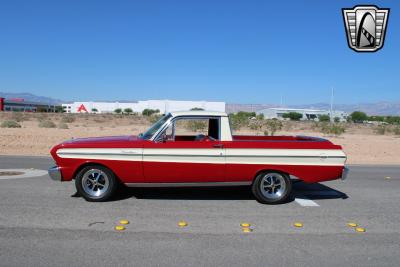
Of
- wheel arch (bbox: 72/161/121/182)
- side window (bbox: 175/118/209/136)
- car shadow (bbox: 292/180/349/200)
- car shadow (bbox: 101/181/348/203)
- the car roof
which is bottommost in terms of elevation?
car shadow (bbox: 292/180/349/200)

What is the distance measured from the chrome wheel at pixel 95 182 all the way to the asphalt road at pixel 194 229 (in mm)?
244

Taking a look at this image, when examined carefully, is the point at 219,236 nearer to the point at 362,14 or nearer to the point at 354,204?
the point at 354,204

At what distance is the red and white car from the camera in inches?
280

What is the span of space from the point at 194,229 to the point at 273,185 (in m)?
2.26

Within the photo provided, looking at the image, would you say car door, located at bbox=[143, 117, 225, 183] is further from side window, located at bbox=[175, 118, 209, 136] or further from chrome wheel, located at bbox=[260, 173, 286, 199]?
chrome wheel, located at bbox=[260, 173, 286, 199]

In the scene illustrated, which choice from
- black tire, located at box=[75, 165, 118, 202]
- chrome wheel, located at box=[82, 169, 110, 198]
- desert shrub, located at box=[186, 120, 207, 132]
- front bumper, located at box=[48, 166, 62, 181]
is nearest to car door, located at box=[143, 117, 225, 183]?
black tire, located at box=[75, 165, 118, 202]

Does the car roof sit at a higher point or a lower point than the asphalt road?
higher

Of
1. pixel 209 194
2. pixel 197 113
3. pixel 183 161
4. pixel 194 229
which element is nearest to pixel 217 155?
pixel 183 161

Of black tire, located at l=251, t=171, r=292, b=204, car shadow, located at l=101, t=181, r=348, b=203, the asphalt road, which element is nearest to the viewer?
the asphalt road

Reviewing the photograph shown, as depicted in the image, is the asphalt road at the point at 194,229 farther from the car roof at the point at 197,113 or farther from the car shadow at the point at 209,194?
the car roof at the point at 197,113

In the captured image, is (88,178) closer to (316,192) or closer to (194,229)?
(194,229)

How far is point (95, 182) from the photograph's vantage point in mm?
7211

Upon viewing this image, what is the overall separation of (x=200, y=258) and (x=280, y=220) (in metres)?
2.10

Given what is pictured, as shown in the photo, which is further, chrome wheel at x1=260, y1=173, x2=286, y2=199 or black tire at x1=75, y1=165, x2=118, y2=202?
chrome wheel at x1=260, y1=173, x2=286, y2=199
